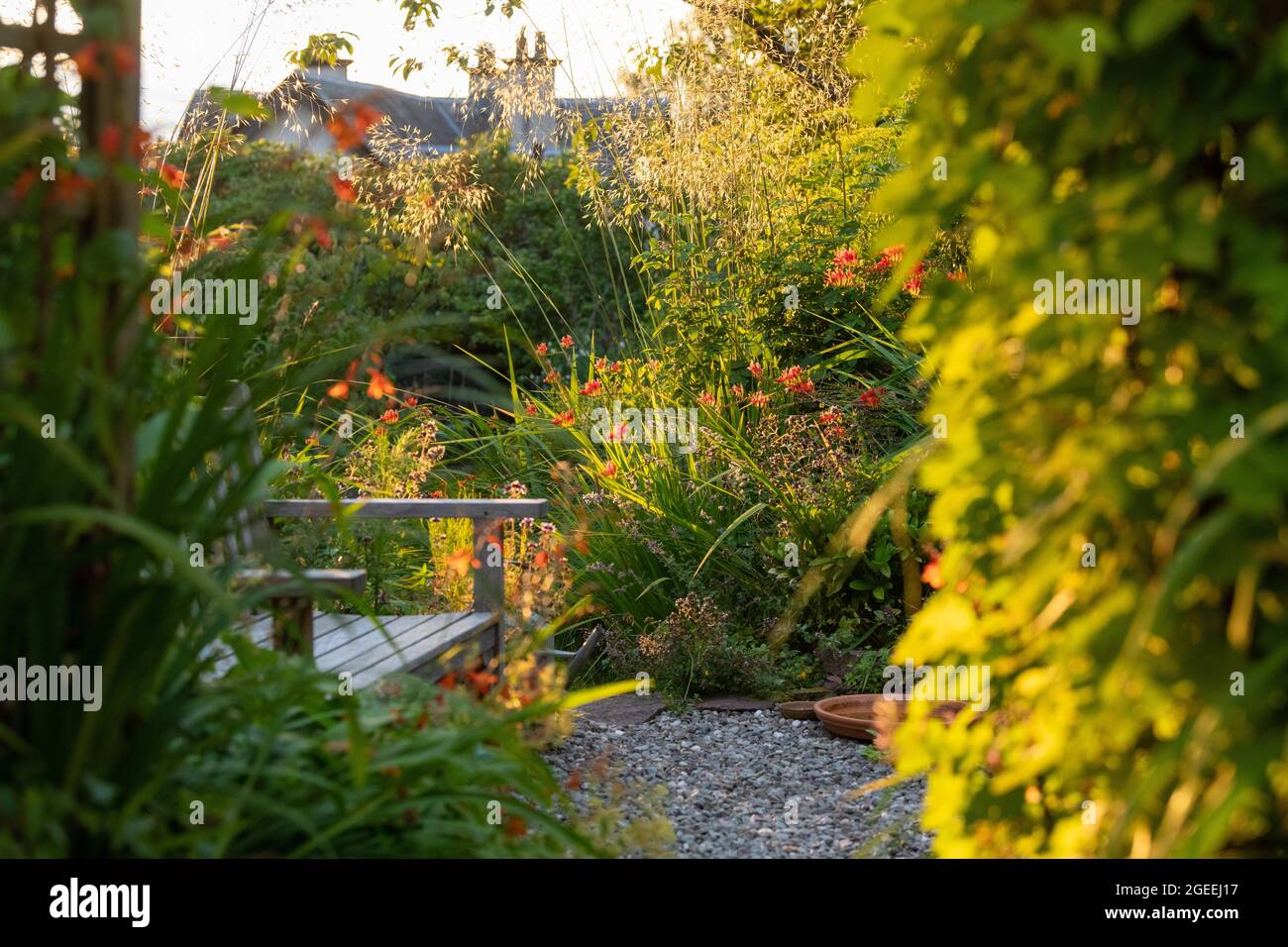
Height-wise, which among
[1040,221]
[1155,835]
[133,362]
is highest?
[1040,221]

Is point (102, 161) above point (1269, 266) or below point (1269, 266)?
above

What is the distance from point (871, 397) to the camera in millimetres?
4918

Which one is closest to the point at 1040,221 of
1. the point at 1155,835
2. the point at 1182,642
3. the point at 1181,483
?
the point at 1181,483

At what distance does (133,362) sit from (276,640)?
1102 mm

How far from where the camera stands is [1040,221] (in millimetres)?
1218

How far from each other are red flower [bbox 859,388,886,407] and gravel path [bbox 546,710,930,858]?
1409 millimetres

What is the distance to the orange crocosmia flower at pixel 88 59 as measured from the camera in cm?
144

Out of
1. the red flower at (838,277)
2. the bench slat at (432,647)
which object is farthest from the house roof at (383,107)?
the red flower at (838,277)

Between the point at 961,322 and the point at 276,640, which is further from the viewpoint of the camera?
the point at 276,640

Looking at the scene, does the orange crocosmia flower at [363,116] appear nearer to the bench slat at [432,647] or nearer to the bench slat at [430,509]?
the bench slat at [432,647]

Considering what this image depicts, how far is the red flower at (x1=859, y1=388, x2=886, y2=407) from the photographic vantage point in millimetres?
4902

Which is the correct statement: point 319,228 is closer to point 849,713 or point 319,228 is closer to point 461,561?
point 461,561

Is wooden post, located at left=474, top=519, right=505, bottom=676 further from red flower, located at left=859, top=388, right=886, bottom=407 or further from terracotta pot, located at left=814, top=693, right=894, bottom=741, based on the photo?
red flower, located at left=859, top=388, right=886, bottom=407
